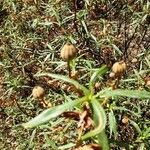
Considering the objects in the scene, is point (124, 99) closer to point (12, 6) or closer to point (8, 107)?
point (8, 107)

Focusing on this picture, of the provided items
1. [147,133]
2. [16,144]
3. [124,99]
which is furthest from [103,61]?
[147,133]

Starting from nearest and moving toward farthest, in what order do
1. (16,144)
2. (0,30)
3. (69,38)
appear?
(69,38), (16,144), (0,30)

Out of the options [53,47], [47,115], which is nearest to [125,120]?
[53,47]

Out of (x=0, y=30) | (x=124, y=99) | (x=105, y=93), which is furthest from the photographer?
(x=0, y=30)

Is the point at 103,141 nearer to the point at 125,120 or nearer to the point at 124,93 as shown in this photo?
the point at 124,93

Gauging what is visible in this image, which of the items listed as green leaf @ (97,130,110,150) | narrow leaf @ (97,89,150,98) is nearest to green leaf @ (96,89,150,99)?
narrow leaf @ (97,89,150,98)

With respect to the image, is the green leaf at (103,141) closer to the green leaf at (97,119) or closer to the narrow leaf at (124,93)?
the green leaf at (97,119)
